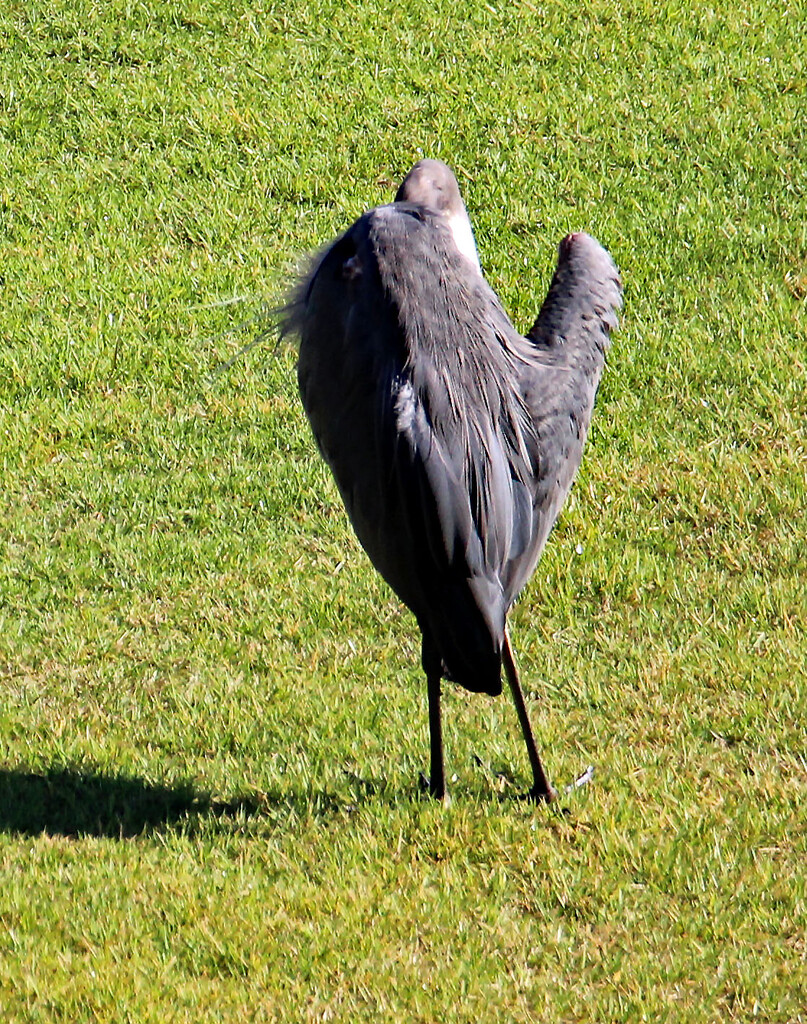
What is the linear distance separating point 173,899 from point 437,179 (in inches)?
130

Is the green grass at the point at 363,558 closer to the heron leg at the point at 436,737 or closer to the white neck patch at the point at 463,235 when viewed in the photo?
the heron leg at the point at 436,737

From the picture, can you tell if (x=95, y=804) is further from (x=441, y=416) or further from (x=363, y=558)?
(x=363, y=558)

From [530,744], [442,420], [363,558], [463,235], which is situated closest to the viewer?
[442,420]

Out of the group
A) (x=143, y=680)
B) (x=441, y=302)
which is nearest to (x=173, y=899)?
(x=143, y=680)

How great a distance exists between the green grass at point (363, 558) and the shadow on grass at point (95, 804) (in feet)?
0.06

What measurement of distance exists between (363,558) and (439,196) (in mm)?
1912

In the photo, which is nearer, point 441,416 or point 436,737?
point 441,416

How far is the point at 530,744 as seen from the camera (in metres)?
5.02

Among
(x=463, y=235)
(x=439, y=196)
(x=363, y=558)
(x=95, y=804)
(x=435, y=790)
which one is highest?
(x=439, y=196)

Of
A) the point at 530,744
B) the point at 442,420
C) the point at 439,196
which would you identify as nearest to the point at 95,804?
the point at 530,744

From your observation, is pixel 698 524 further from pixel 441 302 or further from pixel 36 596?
pixel 36 596

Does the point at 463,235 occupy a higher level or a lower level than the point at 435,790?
higher

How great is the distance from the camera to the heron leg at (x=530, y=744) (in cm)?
502

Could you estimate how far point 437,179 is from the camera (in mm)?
5918
